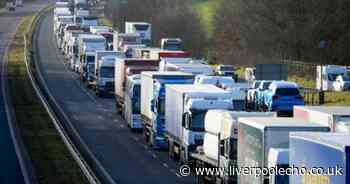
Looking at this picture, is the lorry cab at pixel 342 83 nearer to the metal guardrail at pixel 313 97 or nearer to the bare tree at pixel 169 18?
the metal guardrail at pixel 313 97

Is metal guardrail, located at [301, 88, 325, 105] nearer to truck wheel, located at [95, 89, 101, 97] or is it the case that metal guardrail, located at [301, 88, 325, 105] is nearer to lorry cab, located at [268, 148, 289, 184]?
truck wheel, located at [95, 89, 101, 97]

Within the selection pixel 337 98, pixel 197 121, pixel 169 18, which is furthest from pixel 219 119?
pixel 169 18

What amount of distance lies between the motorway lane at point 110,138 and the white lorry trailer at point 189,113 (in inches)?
33.5

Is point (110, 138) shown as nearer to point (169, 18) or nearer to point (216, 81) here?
point (216, 81)

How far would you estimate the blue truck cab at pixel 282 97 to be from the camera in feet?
168

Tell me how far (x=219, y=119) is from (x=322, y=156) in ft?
42.0

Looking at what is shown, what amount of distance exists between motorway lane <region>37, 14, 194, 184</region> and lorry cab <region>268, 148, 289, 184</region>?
35.4ft

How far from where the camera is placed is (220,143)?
29000mm

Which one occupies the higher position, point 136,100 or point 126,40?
point 126,40

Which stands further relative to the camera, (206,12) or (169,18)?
(206,12)

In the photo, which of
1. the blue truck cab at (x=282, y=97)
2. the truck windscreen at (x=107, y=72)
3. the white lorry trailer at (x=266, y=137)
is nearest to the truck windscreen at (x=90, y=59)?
the truck windscreen at (x=107, y=72)

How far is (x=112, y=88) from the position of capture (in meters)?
A: 66.5

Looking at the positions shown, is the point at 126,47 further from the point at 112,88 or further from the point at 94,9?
the point at 94,9

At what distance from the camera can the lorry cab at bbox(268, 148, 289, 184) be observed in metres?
22.1
